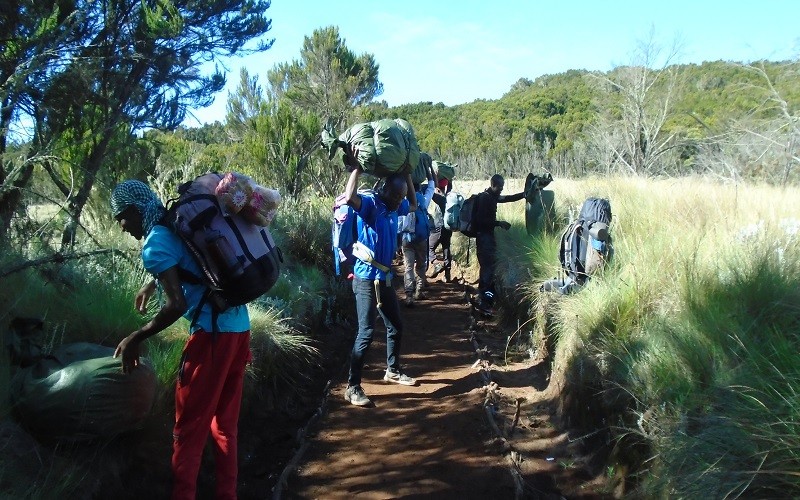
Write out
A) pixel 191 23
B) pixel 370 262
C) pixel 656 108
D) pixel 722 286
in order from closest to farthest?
pixel 722 286, pixel 370 262, pixel 191 23, pixel 656 108

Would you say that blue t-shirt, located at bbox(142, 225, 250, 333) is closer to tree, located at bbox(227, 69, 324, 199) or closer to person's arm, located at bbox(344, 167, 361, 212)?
person's arm, located at bbox(344, 167, 361, 212)

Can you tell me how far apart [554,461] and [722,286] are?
1.71 meters

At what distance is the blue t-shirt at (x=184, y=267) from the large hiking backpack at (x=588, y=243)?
3591 mm

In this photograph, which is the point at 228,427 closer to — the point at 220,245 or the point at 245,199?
the point at 220,245

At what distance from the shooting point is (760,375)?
3119 mm

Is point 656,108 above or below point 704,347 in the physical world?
above

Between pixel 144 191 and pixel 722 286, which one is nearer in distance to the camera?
pixel 144 191

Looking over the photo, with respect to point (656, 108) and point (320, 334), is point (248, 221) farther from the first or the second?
point (656, 108)

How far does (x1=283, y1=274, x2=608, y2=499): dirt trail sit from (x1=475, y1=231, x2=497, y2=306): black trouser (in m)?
2.00

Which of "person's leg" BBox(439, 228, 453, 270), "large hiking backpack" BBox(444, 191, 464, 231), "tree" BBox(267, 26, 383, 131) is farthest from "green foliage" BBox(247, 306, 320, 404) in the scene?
"tree" BBox(267, 26, 383, 131)

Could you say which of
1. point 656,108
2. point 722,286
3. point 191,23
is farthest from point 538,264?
point 656,108

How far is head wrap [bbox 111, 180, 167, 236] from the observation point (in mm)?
3102

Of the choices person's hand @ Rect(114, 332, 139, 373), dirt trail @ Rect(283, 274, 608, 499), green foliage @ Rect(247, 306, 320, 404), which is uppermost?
person's hand @ Rect(114, 332, 139, 373)

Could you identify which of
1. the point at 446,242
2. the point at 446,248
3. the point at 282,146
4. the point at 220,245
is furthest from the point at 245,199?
the point at 282,146
